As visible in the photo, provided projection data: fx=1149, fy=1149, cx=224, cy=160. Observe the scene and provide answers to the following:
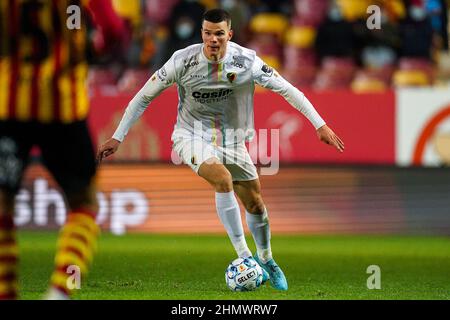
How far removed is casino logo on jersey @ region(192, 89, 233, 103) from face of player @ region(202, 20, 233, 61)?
0.29 meters

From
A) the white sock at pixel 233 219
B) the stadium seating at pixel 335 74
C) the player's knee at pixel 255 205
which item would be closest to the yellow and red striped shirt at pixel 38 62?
the white sock at pixel 233 219

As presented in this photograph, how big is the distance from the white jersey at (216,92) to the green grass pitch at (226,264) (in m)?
1.08

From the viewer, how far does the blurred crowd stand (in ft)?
44.0

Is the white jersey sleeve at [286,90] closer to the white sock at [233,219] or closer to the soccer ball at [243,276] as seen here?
the white sock at [233,219]

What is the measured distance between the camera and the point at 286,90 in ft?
25.2

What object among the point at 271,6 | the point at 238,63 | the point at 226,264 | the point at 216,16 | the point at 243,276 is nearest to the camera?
the point at 243,276

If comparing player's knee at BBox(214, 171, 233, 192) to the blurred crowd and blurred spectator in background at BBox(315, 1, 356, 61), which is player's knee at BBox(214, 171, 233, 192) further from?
blurred spectator in background at BBox(315, 1, 356, 61)

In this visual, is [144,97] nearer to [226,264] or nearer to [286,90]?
[286,90]

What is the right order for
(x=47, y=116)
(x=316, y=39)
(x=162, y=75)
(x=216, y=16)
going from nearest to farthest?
(x=47, y=116) < (x=216, y=16) < (x=162, y=75) < (x=316, y=39)

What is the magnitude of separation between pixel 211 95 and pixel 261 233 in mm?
1015

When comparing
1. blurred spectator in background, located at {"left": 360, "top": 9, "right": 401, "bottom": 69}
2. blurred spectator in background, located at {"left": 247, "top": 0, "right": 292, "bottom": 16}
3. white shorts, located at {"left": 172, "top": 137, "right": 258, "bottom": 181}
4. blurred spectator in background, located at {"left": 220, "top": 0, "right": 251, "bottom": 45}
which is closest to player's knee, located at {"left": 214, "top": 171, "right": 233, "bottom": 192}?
white shorts, located at {"left": 172, "top": 137, "right": 258, "bottom": 181}

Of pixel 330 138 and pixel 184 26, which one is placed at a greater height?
pixel 184 26

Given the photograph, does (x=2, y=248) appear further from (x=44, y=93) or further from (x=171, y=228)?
(x=171, y=228)

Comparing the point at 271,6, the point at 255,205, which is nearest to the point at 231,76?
the point at 255,205
